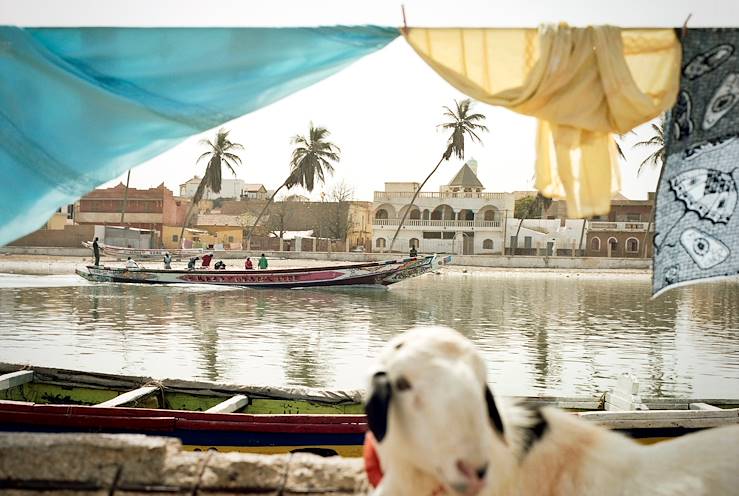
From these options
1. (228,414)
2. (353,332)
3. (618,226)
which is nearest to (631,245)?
(618,226)

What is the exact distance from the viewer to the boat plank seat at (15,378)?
17.5ft

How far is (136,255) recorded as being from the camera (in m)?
38.0

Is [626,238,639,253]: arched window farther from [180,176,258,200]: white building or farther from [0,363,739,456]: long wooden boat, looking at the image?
[0,363,739,456]: long wooden boat

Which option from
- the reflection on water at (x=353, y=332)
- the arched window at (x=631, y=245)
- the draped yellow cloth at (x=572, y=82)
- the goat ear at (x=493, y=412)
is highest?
the draped yellow cloth at (x=572, y=82)

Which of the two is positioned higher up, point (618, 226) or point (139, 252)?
point (618, 226)

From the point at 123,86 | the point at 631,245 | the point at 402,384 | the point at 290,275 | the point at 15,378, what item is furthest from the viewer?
the point at 631,245

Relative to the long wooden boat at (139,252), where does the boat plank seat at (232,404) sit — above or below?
below

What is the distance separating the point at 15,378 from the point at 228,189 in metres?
59.5

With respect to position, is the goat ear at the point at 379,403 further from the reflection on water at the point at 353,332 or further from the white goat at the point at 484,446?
the reflection on water at the point at 353,332

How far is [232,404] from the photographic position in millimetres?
4898

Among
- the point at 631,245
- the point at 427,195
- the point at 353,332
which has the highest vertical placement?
the point at 427,195

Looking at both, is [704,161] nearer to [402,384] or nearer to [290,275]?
[402,384]

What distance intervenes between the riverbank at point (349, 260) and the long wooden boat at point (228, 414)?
32342 millimetres

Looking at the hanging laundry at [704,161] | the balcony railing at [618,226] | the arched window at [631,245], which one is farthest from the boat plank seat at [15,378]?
the arched window at [631,245]
